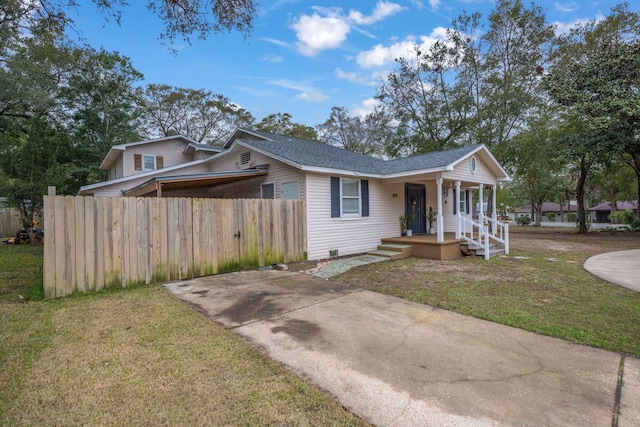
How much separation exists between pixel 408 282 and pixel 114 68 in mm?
24725

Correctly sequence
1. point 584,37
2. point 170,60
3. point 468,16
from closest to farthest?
point 170,60, point 584,37, point 468,16

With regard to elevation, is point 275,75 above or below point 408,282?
above

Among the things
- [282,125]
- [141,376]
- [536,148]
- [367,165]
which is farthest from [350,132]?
[141,376]

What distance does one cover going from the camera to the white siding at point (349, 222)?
30.2 ft

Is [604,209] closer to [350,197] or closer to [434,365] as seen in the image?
[350,197]

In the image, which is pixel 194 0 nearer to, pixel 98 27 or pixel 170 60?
pixel 170 60

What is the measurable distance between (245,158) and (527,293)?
9.72 m

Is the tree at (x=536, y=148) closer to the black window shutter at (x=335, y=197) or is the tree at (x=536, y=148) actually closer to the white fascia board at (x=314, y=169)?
the white fascia board at (x=314, y=169)

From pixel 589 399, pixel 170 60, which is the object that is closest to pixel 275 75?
pixel 170 60

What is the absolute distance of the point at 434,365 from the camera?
2955 mm

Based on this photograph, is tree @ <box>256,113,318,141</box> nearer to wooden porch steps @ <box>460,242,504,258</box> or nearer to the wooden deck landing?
the wooden deck landing

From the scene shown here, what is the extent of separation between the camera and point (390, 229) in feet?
37.7

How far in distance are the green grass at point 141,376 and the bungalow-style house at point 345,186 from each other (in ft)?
16.8

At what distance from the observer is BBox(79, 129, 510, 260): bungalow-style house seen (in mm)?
9273
